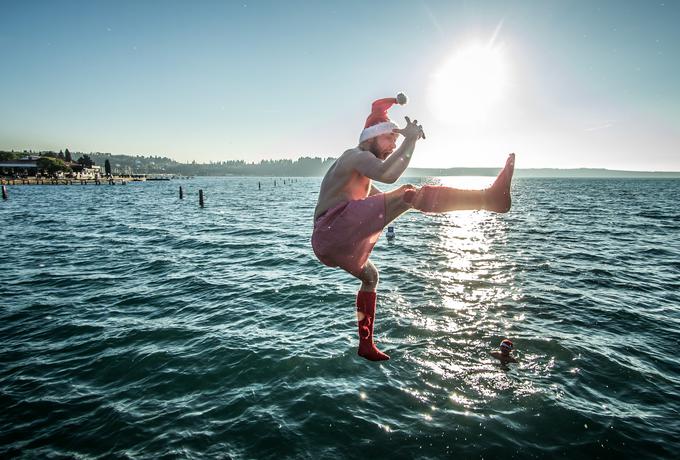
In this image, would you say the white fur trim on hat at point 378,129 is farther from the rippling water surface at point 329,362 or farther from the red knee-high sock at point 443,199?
the rippling water surface at point 329,362

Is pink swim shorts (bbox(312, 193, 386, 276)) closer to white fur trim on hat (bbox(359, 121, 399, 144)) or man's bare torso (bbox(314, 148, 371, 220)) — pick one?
man's bare torso (bbox(314, 148, 371, 220))

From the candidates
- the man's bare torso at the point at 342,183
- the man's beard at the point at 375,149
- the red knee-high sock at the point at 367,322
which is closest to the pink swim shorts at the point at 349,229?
the man's bare torso at the point at 342,183

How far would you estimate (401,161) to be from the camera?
3.07m

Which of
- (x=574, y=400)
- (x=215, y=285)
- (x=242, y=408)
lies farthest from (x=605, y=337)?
(x=215, y=285)

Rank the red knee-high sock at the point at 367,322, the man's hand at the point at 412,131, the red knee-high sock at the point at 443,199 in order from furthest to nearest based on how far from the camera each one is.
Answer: the red knee-high sock at the point at 367,322, the red knee-high sock at the point at 443,199, the man's hand at the point at 412,131

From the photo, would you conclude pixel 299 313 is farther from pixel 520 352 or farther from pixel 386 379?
pixel 520 352

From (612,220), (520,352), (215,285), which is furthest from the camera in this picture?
(612,220)

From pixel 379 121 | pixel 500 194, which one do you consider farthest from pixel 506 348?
pixel 379 121

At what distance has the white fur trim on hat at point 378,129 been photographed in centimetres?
366

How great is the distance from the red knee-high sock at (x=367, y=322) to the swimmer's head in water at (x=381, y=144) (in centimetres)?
205

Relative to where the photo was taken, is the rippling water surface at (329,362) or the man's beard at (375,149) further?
the rippling water surface at (329,362)

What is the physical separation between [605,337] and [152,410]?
939 centimetres

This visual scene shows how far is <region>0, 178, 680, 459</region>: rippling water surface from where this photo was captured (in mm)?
4645

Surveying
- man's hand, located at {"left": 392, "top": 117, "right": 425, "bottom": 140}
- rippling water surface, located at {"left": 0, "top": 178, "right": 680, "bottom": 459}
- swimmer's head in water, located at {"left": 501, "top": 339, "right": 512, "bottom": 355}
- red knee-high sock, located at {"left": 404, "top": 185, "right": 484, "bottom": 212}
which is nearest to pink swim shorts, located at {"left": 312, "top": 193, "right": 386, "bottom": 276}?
red knee-high sock, located at {"left": 404, "top": 185, "right": 484, "bottom": 212}
